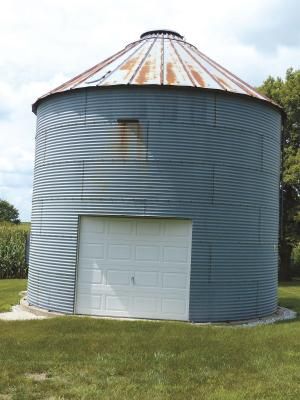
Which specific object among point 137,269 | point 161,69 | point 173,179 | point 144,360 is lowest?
point 144,360

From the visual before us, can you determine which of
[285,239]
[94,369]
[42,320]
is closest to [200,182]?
[42,320]

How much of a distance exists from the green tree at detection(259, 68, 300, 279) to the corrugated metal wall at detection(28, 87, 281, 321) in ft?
48.3

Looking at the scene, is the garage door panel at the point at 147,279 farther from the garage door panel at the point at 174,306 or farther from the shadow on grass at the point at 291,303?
the shadow on grass at the point at 291,303

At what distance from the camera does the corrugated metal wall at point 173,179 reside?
1220 centimetres

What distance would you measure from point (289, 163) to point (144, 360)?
21.3 metres

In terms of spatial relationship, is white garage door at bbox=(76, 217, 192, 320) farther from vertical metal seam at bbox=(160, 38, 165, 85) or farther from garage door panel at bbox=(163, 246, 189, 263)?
vertical metal seam at bbox=(160, 38, 165, 85)

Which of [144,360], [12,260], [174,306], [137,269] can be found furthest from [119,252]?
[12,260]

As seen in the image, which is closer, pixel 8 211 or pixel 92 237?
pixel 92 237

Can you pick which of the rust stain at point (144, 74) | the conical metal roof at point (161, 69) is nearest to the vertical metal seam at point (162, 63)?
the conical metal roof at point (161, 69)

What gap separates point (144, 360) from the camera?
27.7 feet

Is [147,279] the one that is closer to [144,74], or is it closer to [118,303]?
[118,303]

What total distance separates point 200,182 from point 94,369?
18.7 feet

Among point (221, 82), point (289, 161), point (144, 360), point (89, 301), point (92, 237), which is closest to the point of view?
point (144, 360)

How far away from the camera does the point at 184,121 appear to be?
40.4 ft
